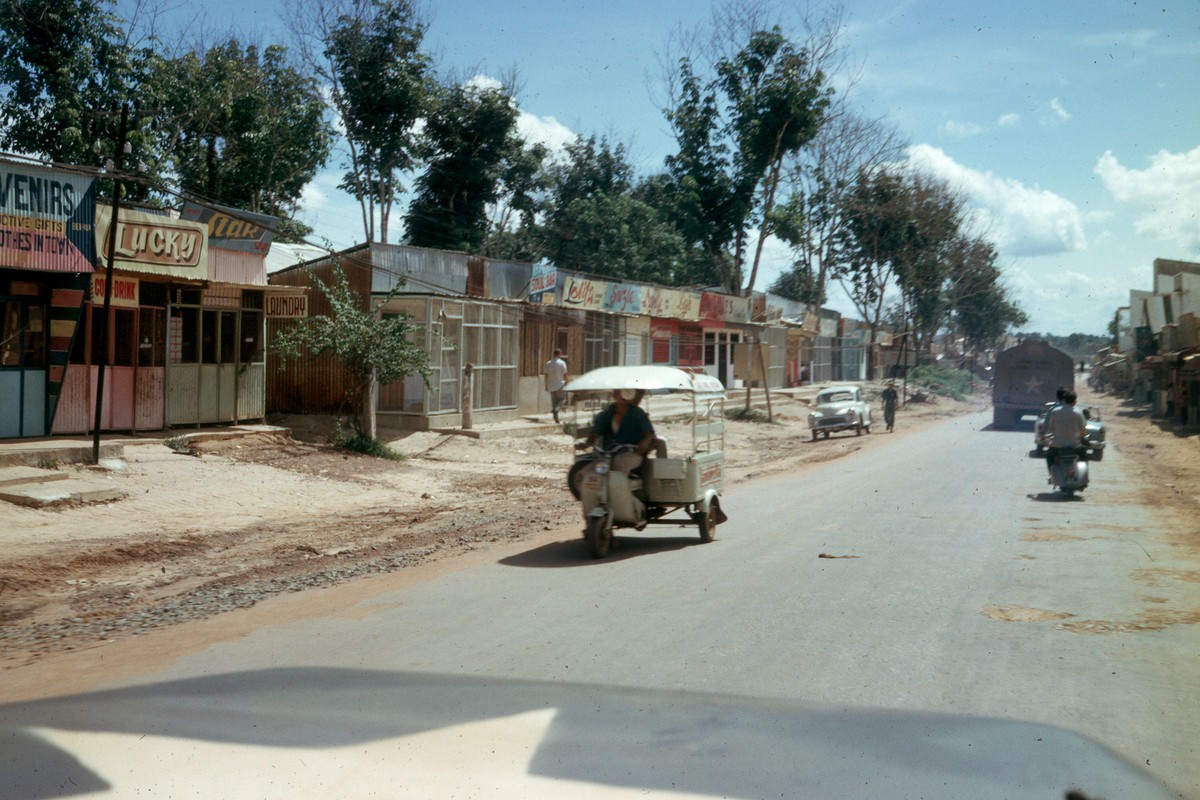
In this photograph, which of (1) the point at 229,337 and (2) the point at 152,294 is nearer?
(2) the point at 152,294

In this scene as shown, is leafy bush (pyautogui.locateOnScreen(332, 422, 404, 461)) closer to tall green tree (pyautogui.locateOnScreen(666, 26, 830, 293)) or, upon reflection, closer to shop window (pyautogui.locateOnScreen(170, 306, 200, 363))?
shop window (pyautogui.locateOnScreen(170, 306, 200, 363))

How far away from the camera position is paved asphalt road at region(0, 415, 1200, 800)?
15.5ft

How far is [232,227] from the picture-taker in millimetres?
19484

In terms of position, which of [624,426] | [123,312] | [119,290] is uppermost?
[119,290]

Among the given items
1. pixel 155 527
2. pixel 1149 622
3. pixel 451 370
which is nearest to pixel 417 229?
pixel 451 370

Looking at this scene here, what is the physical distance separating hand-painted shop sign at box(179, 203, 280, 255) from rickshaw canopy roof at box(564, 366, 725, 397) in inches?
400

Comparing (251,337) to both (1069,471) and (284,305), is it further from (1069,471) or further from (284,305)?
(1069,471)

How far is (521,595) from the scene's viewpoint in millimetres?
8711

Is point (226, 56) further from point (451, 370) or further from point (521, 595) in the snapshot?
point (521, 595)

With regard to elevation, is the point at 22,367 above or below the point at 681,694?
above

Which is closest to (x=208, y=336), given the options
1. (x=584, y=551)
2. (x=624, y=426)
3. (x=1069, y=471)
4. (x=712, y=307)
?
(x=624, y=426)

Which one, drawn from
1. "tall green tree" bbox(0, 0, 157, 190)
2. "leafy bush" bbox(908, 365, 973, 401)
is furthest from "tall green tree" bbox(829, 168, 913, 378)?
"tall green tree" bbox(0, 0, 157, 190)

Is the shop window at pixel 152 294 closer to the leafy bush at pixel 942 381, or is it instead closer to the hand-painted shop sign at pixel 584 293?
the hand-painted shop sign at pixel 584 293

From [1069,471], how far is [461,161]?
29.7 metres
